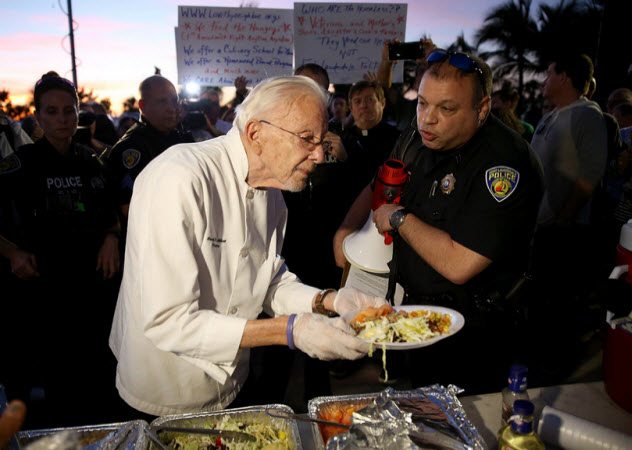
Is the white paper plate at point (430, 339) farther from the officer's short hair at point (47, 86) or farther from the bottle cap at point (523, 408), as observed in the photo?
the officer's short hair at point (47, 86)

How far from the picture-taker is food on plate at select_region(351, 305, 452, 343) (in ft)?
5.37

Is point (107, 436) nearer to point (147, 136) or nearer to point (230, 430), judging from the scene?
point (230, 430)

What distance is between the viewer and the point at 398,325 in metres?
1.71

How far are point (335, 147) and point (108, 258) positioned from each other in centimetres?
195

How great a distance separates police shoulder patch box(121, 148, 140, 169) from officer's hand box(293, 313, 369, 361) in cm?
270

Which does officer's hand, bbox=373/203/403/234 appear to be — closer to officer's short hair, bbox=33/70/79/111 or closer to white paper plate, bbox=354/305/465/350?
white paper plate, bbox=354/305/465/350

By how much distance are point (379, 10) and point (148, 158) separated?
2712 mm

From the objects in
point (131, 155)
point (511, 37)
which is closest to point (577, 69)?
point (131, 155)

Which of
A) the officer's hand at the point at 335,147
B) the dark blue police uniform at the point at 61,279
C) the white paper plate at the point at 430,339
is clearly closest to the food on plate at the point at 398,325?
the white paper plate at the point at 430,339

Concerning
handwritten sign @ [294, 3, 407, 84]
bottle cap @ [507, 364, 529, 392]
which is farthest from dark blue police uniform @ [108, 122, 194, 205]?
bottle cap @ [507, 364, 529, 392]

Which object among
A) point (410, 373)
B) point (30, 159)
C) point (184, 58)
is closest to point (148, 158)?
point (30, 159)

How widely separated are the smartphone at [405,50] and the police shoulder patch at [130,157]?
2.33 metres

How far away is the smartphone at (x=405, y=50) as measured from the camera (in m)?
3.94

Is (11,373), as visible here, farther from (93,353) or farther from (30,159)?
(30,159)
